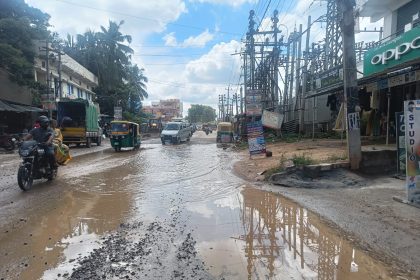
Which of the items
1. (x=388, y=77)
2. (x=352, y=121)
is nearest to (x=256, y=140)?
(x=388, y=77)

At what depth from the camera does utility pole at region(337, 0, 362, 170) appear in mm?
10258

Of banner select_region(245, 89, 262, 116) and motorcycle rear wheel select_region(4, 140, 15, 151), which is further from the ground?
banner select_region(245, 89, 262, 116)

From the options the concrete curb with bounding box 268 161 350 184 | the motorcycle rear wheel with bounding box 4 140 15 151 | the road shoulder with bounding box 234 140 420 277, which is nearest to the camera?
the road shoulder with bounding box 234 140 420 277

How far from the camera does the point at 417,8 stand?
16375mm

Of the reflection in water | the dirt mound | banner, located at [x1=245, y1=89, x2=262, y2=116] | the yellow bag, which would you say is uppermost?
banner, located at [x1=245, y1=89, x2=262, y2=116]

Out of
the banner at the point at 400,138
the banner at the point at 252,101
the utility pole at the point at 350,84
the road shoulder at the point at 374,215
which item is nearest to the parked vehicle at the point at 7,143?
the banner at the point at 252,101

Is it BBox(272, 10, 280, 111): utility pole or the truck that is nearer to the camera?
the truck

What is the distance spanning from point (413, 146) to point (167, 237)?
4.73 m

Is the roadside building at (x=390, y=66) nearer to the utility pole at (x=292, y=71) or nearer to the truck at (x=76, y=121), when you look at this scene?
the utility pole at (x=292, y=71)

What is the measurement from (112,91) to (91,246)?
5027 cm

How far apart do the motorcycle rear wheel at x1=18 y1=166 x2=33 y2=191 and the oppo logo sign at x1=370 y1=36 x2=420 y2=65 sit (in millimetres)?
11080

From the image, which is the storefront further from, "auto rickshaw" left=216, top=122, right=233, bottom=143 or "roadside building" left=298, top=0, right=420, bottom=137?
"auto rickshaw" left=216, top=122, right=233, bottom=143

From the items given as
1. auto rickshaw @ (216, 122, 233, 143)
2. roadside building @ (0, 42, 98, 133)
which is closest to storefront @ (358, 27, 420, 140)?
auto rickshaw @ (216, 122, 233, 143)

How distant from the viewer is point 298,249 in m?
5.10
